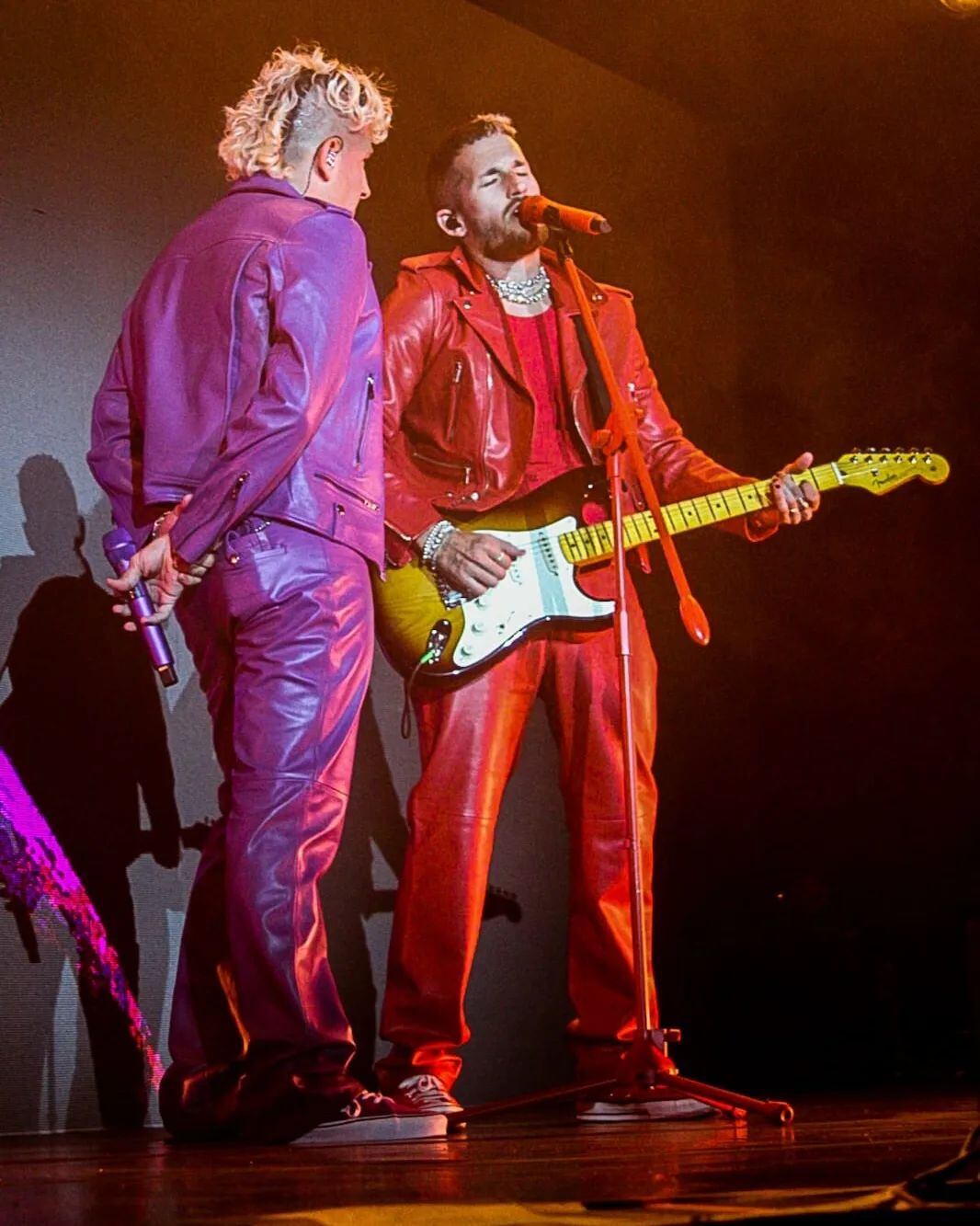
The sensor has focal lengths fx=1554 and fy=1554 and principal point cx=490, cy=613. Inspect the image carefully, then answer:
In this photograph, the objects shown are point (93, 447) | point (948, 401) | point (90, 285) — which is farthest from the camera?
point (948, 401)

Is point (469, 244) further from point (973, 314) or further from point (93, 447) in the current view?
point (973, 314)

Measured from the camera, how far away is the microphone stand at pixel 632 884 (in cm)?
260

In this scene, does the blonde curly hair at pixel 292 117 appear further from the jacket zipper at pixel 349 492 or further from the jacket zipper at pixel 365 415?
the jacket zipper at pixel 349 492

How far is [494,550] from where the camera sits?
328cm

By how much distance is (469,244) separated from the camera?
143 inches

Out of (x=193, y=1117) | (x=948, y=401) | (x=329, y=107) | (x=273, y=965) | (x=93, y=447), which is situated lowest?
(x=193, y=1117)

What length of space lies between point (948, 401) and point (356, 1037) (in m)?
2.34

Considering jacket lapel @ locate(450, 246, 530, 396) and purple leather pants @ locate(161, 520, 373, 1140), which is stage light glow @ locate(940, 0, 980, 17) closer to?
jacket lapel @ locate(450, 246, 530, 396)

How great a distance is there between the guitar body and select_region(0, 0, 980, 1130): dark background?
0.87 ft

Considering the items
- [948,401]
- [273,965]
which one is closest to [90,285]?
[273,965]

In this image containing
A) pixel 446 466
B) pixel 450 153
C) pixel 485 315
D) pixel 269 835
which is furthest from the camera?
pixel 450 153

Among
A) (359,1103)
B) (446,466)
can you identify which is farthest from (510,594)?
(359,1103)

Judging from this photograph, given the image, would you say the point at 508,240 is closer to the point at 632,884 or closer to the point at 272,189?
the point at 272,189

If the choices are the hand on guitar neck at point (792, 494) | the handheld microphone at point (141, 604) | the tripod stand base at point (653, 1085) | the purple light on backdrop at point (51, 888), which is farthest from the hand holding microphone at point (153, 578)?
the hand on guitar neck at point (792, 494)
